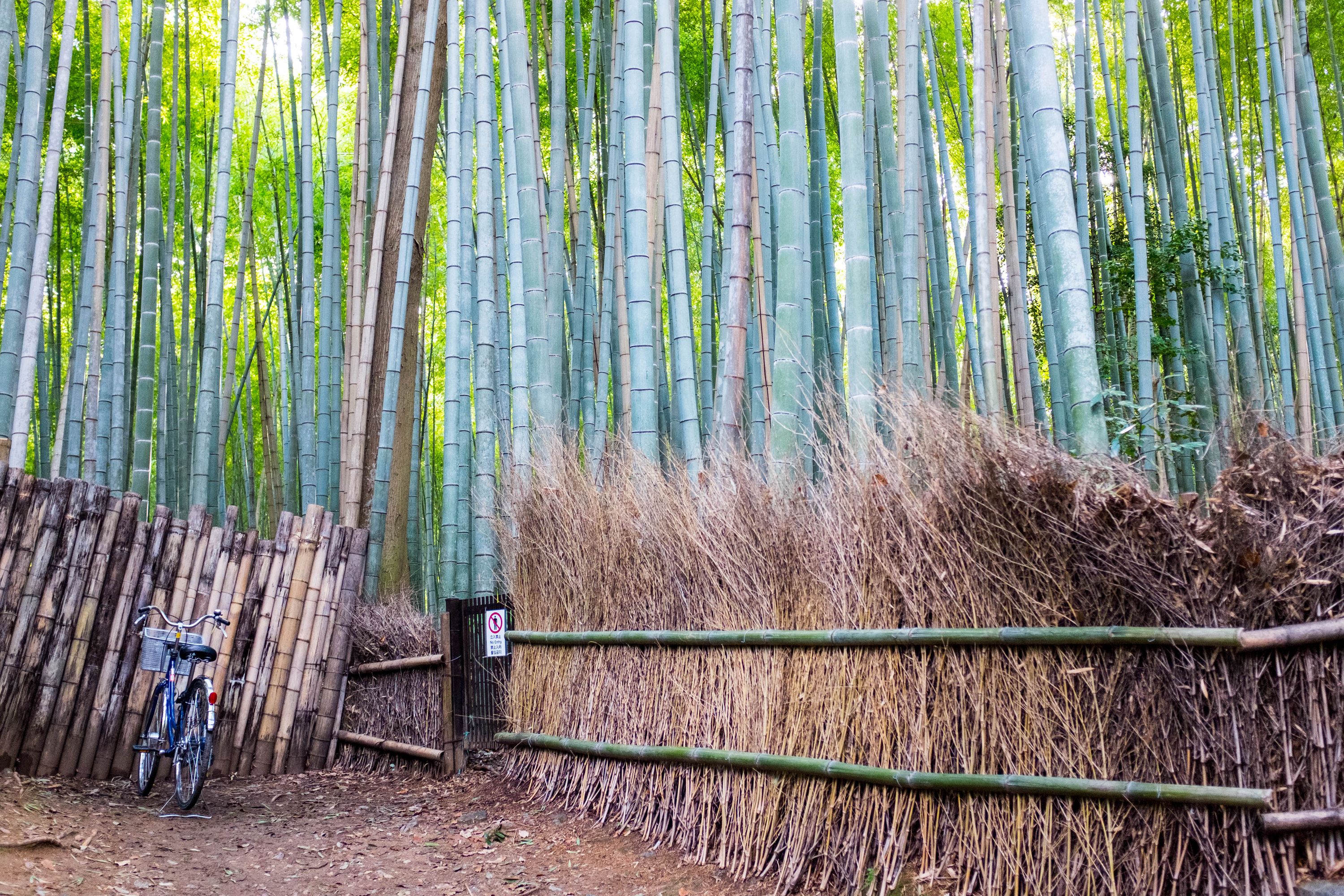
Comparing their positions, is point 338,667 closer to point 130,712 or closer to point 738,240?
point 130,712

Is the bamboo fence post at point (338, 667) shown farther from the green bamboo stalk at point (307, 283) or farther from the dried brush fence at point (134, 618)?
the green bamboo stalk at point (307, 283)

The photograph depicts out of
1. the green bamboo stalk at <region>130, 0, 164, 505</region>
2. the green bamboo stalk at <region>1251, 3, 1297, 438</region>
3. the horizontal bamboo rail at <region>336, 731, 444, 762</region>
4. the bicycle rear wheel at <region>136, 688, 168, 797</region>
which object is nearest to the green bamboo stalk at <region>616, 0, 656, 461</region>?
the horizontal bamboo rail at <region>336, 731, 444, 762</region>

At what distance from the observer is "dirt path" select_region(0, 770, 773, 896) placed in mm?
2889

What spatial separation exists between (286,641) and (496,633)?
1047 millimetres

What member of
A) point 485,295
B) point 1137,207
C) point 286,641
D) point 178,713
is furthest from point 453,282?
point 1137,207

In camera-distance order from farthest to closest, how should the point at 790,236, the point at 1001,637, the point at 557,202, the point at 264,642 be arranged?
the point at 557,202, the point at 264,642, the point at 790,236, the point at 1001,637

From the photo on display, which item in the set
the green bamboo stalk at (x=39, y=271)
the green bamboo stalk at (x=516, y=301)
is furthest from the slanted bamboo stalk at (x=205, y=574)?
the green bamboo stalk at (x=516, y=301)

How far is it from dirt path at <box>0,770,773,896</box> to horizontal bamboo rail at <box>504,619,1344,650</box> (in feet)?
2.09

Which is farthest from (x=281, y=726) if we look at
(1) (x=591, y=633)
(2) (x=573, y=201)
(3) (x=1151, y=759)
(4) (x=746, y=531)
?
(3) (x=1151, y=759)

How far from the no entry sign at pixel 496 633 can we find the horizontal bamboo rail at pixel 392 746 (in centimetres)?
49

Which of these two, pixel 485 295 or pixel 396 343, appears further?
pixel 396 343

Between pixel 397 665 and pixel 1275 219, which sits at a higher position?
pixel 1275 219

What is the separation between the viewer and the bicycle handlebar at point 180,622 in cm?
391

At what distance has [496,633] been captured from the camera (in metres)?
4.29
